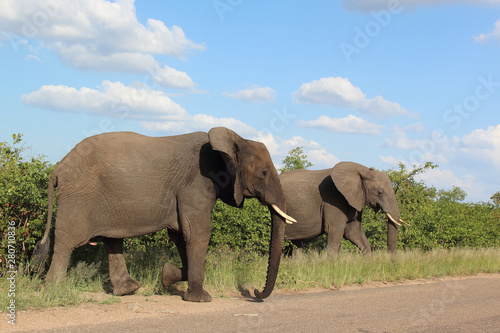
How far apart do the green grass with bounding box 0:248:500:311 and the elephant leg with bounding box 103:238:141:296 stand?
0.85 ft

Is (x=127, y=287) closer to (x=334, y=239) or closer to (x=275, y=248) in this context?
(x=275, y=248)

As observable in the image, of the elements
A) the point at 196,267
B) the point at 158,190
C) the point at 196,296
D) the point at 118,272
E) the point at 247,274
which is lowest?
the point at 196,296

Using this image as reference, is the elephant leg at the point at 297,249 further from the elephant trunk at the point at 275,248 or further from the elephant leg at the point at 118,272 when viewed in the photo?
the elephant leg at the point at 118,272

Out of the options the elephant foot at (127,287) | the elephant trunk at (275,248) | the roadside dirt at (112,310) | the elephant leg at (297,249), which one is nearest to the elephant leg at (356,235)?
the elephant leg at (297,249)

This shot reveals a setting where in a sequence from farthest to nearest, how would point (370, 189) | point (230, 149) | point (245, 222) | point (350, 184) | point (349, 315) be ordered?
1. point (370, 189)
2. point (350, 184)
3. point (245, 222)
4. point (230, 149)
5. point (349, 315)

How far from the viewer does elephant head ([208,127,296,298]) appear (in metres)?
8.71

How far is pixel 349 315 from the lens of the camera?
317 inches

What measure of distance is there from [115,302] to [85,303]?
44 centimetres

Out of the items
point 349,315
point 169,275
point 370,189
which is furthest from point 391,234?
point 169,275

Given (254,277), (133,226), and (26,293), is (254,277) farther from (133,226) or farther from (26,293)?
(26,293)

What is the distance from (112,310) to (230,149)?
9.37 ft

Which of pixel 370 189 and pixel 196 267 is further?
pixel 370 189

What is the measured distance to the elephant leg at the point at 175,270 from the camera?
8.96 metres

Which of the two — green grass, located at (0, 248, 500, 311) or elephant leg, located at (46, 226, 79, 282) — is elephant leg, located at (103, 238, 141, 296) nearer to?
green grass, located at (0, 248, 500, 311)
